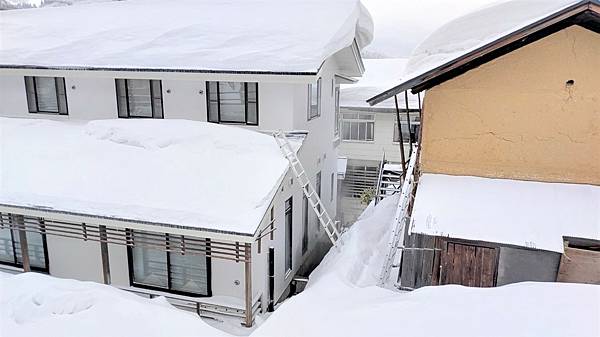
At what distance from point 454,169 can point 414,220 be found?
5.44ft

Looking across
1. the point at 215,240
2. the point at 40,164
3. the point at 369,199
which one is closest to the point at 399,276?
the point at 215,240

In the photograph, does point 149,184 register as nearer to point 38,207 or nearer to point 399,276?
point 38,207

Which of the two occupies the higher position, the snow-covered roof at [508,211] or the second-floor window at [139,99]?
the second-floor window at [139,99]

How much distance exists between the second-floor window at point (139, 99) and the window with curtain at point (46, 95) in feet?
5.76

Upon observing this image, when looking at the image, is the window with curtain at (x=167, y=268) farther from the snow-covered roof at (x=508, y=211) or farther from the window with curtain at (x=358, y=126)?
the window with curtain at (x=358, y=126)

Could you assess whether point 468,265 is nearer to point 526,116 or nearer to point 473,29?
point 526,116

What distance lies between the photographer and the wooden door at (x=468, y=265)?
20.3ft

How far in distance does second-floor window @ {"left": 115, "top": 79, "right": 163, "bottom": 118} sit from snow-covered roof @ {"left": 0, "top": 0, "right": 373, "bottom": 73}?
0.56 m

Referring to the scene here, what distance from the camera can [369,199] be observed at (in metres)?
17.3

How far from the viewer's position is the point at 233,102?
984 cm

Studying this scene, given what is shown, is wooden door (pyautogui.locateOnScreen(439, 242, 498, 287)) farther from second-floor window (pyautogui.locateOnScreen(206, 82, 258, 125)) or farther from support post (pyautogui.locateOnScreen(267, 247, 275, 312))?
second-floor window (pyautogui.locateOnScreen(206, 82, 258, 125))

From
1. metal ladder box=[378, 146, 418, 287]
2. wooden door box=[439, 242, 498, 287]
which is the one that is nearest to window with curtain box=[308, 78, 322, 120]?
metal ladder box=[378, 146, 418, 287]

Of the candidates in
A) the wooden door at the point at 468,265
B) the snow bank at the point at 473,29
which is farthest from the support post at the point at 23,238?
the snow bank at the point at 473,29

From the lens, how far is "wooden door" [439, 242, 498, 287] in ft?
20.3
